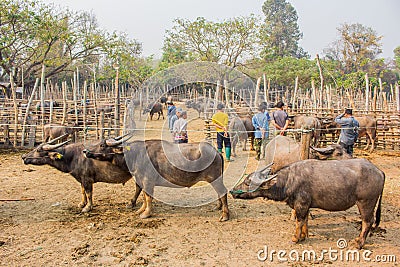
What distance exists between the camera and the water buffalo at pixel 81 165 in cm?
562

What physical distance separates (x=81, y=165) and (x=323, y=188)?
12.8 feet

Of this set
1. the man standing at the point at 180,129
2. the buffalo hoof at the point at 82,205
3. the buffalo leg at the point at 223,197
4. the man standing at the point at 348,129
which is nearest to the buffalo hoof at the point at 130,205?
the buffalo hoof at the point at 82,205

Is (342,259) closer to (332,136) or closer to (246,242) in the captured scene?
(246,242)

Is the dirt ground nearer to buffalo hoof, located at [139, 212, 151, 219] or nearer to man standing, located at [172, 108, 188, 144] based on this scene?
buffalo hoof, located at [139, 212, 151, 219]

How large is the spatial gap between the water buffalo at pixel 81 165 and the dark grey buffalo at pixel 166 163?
251 mm

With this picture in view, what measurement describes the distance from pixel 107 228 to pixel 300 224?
2725mm

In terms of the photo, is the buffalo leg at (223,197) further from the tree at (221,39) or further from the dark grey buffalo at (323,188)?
the tree at (221,39)

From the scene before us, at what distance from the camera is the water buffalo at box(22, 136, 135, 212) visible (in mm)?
5625

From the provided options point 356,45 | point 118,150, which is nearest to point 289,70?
point 356,45

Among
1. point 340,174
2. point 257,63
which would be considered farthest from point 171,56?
point 340,174

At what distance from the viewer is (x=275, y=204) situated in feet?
19.4

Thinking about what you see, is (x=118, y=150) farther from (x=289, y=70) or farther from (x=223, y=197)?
(x=289, y=70)

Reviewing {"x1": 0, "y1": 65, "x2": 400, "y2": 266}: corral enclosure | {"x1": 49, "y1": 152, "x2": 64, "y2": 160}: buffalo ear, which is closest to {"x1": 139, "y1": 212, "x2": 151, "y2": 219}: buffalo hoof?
{"x1": 0, "y1": 65, "x2": 400, "y2": 266}: corral enclosure

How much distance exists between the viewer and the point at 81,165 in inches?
223
